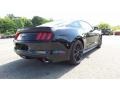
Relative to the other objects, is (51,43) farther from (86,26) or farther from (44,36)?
(86,26)

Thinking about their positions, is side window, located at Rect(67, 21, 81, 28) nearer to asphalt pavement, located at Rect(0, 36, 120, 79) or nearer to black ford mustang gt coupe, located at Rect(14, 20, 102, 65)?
black ford mustang gt coupe, located at Rect(14, 20, 102, 65)

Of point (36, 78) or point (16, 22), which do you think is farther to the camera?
point (16, 22)

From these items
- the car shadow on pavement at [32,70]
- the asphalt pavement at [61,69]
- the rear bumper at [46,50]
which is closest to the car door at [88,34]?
the asphalt pavement at [61,69]

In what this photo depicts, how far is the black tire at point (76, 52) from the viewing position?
18.6 feet

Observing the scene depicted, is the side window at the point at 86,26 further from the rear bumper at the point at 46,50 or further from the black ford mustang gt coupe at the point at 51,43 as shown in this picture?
the rear bumper at the point at 46,50

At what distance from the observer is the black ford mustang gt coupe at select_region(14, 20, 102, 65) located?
5152 mm

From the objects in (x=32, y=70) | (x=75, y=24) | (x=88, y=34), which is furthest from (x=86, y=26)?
(x=32, y=70)

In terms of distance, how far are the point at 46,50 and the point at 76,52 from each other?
3.49ft

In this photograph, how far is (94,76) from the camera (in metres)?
4.83

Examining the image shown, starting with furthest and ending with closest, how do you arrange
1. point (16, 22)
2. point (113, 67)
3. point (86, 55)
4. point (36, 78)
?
point (16, 22) < point (86, 55) < point (113, 67) < point (36, 78)
